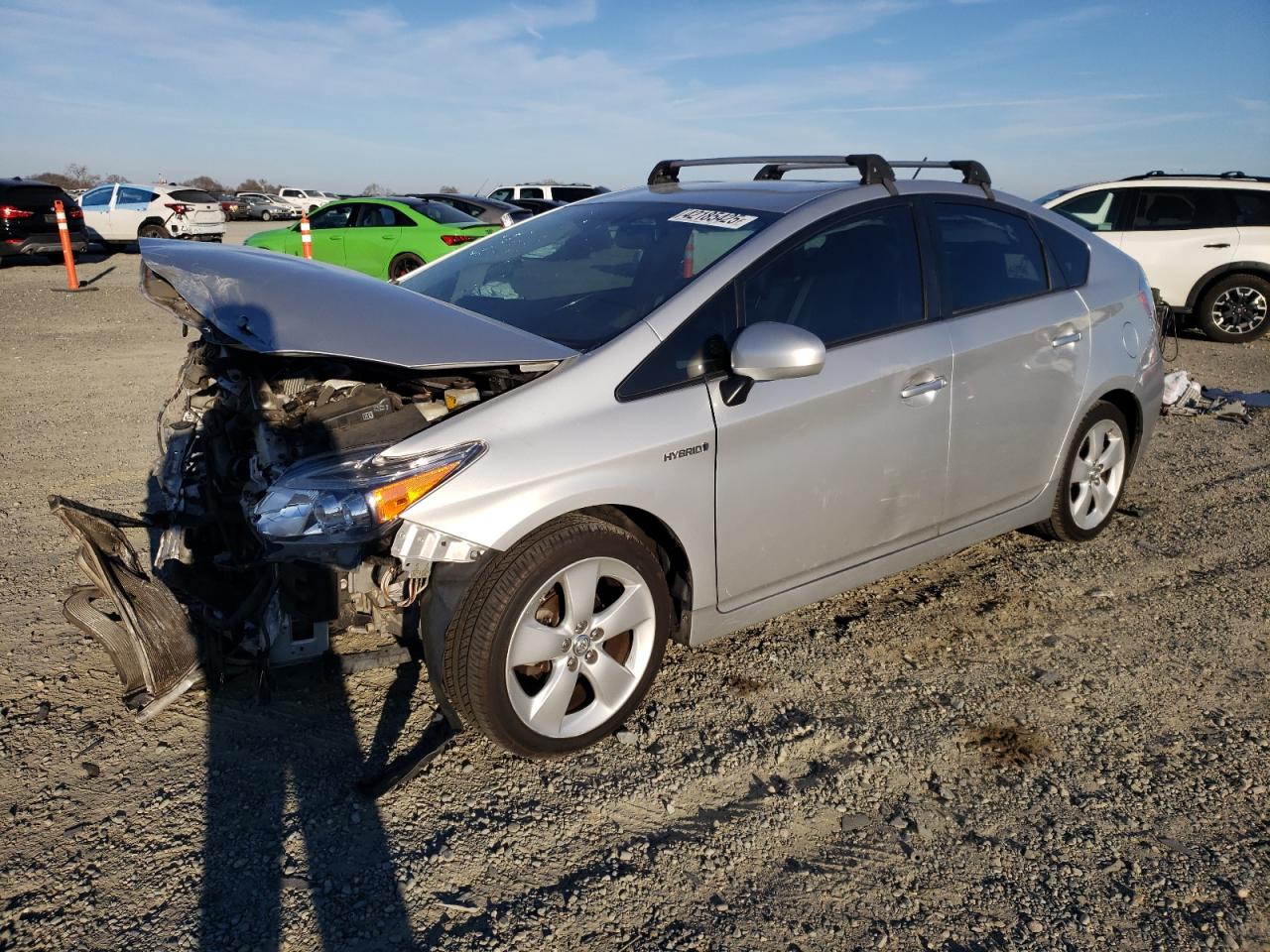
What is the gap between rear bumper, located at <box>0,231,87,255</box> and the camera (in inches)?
672

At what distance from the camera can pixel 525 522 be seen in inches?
104

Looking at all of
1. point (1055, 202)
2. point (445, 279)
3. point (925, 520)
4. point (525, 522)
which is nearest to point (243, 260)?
point (445, 279)

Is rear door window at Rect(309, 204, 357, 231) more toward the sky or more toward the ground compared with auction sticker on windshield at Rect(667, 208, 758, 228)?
more toward the sky

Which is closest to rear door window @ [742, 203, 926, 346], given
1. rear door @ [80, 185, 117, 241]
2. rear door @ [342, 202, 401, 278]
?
rear door @ [342, 202, 401, 278]

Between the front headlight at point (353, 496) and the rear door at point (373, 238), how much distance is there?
39.3 feet

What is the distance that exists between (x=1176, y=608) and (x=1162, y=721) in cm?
106

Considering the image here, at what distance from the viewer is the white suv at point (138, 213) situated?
21922mm

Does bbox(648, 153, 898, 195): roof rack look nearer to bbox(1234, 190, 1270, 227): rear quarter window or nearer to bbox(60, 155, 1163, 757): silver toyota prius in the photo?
bbox(60, 155, 1163, 757): silver toyota prius

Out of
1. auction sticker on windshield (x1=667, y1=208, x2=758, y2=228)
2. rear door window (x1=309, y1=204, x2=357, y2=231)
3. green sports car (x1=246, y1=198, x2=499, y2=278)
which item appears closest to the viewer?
auction sticker on windshield (x1=667, y1=208, x2=758, y2=228)

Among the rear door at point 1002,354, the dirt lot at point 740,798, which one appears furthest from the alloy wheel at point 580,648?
the rear door at point 1002,354

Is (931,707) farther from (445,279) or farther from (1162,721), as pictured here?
(445,279)

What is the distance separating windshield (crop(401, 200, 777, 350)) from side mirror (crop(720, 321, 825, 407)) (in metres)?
0.36

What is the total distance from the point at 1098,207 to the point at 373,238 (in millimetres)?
10079

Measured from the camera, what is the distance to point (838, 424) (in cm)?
326
